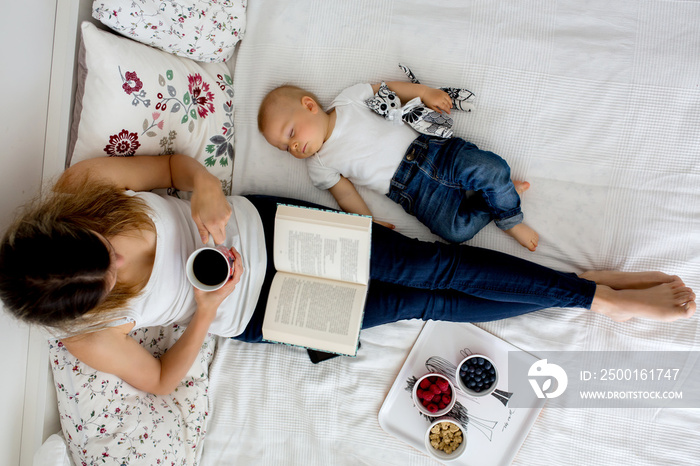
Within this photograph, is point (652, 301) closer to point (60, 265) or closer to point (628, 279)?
point (628, 279)

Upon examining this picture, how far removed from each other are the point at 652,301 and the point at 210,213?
115 cm

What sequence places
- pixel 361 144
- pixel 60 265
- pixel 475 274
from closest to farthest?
pixel 60 265
pixel 475 274
pixel 361 144

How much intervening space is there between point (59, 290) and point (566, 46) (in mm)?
1423

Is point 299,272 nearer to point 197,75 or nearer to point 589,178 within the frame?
point 197,75

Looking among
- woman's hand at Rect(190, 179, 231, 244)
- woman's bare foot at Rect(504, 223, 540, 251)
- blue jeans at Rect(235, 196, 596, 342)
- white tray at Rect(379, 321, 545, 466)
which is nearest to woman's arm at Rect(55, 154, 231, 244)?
woman's hand at Rect(190, 179, 231, 244)

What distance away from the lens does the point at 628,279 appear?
1264 millimetres

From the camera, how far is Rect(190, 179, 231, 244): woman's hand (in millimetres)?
1005

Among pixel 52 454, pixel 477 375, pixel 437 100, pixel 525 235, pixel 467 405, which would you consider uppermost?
pixel 437 100

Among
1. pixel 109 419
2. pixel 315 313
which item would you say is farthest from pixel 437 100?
pixel 109 419

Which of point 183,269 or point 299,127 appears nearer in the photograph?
point 183,269

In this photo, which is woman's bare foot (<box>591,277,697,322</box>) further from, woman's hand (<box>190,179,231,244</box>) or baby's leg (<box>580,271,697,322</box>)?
woman's hand (<box>190,179,231,244</box>)

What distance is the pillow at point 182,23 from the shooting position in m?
1.14

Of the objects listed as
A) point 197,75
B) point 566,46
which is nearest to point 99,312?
point 197,75

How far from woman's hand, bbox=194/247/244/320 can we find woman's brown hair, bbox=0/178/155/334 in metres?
0.18
